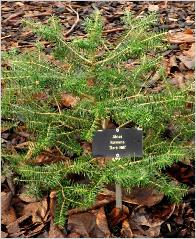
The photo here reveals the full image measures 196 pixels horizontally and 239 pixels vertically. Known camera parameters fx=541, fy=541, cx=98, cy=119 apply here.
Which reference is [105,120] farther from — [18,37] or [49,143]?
[18,37]

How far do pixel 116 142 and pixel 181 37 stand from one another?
5.61 ft

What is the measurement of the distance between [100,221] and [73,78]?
77cm

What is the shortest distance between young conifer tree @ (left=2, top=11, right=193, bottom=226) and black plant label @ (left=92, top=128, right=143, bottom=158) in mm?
40

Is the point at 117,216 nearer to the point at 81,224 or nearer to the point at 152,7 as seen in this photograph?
the point at 81,224

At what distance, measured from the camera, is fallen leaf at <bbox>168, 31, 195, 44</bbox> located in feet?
13.0

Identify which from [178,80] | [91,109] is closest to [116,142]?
[91,109]

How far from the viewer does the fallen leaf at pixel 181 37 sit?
395cm

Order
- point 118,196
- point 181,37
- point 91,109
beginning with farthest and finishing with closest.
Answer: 1. point 181,37
2. point 118,196
3. point 91,109

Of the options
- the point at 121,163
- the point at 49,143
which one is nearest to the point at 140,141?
the point at 121,163

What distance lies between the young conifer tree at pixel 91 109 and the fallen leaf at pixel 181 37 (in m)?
1.26

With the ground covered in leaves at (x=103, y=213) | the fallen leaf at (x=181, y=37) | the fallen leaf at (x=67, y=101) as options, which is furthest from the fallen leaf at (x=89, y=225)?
the fallen leaf at (x=181, y=37)

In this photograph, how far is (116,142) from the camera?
255 cm

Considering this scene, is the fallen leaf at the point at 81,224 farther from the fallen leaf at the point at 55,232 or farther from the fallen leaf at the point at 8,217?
the fallen leaf at the point at 8,217

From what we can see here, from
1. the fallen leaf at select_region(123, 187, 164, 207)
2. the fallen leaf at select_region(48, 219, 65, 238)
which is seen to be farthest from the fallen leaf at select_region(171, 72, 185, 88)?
the fallen leaf at select_region(48, 219, 65, 238)
